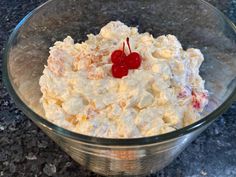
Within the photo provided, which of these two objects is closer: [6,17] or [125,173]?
[125,173]

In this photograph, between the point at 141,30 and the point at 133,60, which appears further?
the point at 141,30

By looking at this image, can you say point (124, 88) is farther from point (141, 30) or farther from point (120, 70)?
point (141, 30)

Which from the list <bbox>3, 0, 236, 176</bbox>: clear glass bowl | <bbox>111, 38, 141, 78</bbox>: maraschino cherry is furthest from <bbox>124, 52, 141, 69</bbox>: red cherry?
<bbox>3, 0, 236, 176</bbox>: clear glass bowl

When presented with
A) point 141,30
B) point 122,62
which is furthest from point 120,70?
point 141,30

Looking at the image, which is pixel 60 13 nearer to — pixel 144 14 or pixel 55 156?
pixel 144 14

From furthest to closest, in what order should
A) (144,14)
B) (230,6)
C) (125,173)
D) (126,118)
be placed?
(230,6) < (144,14) < (125,173) < (126,118)

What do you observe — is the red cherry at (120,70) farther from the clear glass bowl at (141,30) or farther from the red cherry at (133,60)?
the clear glass bowl at (141,30)

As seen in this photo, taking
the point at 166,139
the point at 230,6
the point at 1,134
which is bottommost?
the point at 1,134

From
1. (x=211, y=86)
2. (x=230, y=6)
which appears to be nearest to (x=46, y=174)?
(x=211, y=86)
